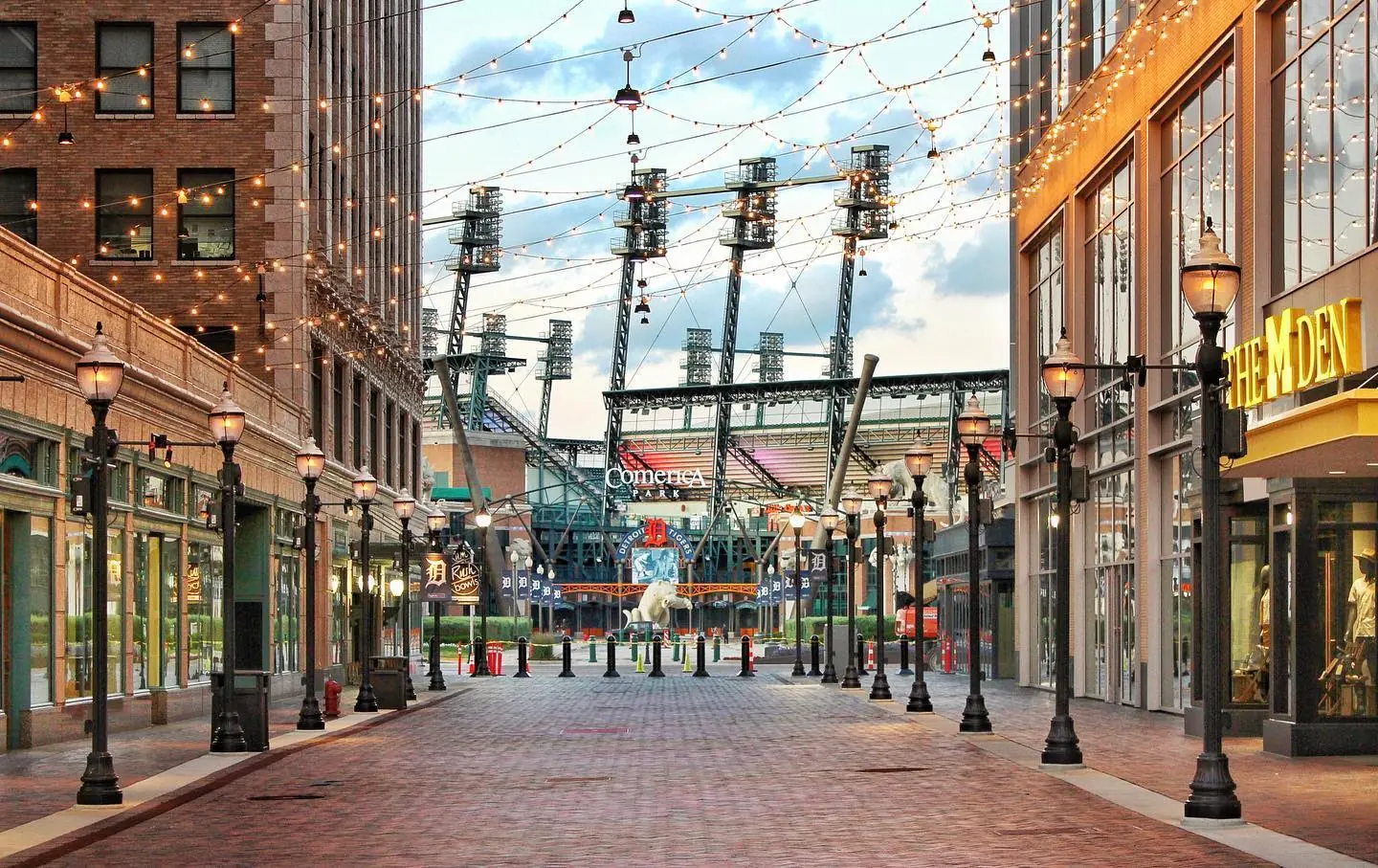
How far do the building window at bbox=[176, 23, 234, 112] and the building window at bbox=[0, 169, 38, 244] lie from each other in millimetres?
3595

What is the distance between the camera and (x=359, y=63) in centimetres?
5697

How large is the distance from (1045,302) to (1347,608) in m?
23.8

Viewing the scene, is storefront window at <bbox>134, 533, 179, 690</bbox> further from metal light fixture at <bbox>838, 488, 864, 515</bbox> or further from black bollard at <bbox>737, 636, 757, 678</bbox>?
black bollard at <bbox>737, 636, 757, 678</bbox>

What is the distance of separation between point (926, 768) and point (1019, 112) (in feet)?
101

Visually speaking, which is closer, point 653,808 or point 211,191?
point 653,808

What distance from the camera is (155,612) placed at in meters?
34.9

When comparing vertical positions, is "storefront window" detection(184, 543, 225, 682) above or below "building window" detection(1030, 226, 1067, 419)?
below

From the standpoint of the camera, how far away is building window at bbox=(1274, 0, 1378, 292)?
2406 centimetres

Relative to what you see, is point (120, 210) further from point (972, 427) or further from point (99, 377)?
point (99, 377)

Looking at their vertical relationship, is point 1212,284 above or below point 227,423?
above

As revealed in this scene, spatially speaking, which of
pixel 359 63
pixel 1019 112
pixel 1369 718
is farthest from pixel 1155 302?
pixel 359 63

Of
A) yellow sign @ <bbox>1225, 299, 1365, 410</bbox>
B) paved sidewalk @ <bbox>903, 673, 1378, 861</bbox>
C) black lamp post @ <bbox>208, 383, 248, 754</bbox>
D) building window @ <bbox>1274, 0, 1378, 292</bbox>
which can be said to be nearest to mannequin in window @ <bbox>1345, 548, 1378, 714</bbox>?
paved sidewalk @ <bbox>903, 673, 1378, 861</bbox>

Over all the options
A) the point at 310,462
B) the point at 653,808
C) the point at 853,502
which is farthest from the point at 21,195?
the point at 653,808

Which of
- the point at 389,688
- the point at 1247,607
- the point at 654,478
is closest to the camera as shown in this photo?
the point at 1247,607
